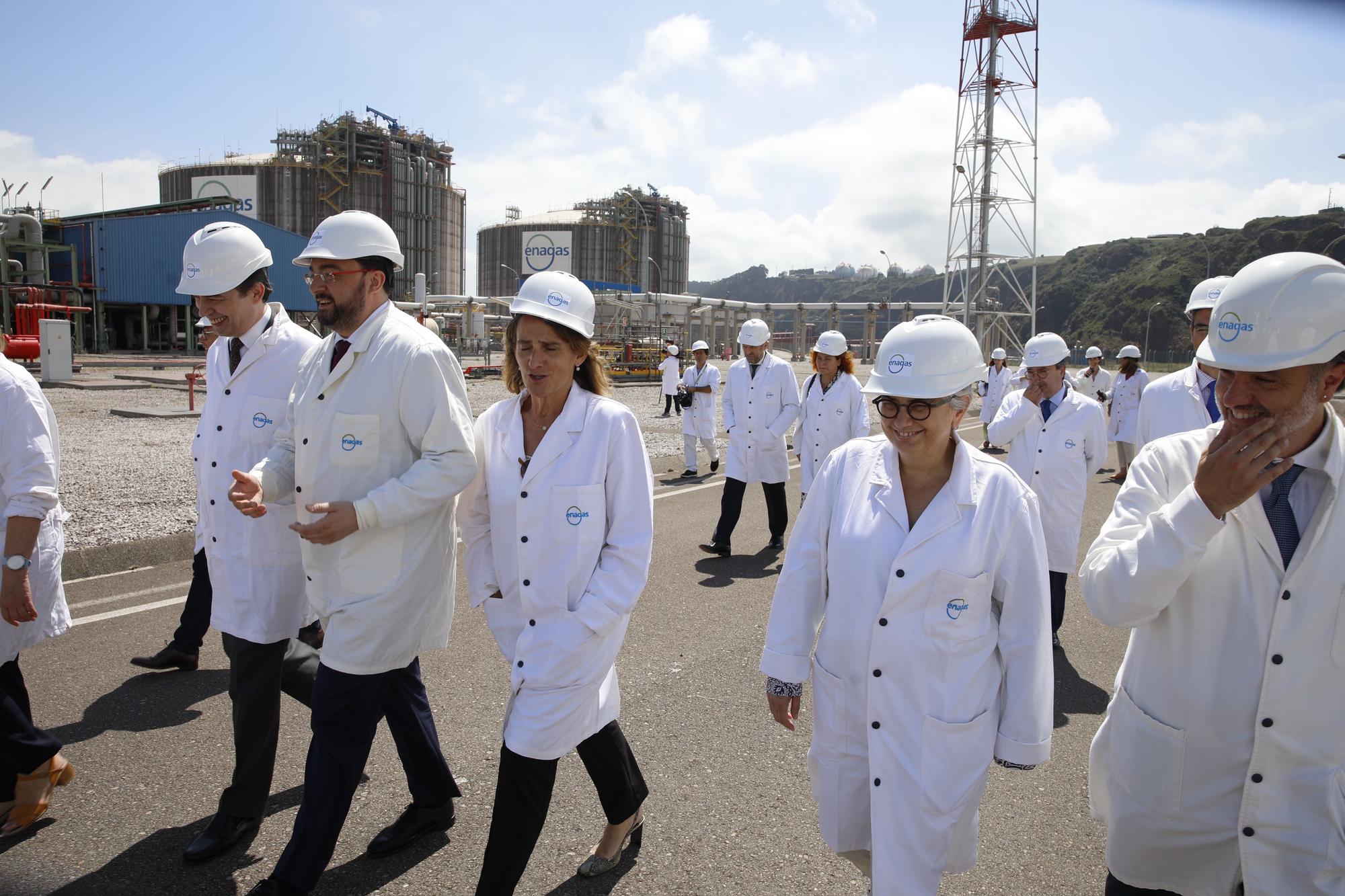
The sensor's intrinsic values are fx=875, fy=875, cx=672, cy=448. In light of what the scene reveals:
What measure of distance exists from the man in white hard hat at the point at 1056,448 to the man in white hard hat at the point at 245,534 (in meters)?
4.41

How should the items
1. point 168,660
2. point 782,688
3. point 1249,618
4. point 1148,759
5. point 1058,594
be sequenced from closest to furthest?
point 1249,618 < point 1148,759 < point 782,688 < point 168,660 < point 1058,594

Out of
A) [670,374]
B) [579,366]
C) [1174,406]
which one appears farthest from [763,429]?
[670,374]

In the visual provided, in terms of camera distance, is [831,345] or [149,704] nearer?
[149,704]

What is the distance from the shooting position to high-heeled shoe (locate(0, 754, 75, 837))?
3338 millimetres

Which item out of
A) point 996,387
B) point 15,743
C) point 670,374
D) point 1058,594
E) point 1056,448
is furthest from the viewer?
point 670,374

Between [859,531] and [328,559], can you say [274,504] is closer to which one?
[328,559]

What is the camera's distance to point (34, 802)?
3.38m

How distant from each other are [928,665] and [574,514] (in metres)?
1.15

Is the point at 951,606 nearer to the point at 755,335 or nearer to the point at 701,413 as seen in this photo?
the point at 755,335

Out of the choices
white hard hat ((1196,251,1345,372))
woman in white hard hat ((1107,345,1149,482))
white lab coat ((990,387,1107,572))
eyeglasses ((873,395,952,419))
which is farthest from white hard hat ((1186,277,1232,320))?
woman in white hard hat ((1107,345,1149,482))

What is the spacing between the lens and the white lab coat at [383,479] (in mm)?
2924

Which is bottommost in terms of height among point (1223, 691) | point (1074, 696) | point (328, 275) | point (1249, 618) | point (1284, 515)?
point (1074, 696)

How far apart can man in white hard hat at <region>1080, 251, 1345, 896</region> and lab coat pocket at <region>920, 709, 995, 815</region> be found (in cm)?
35

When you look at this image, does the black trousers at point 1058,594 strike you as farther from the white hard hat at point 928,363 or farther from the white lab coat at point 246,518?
the white lab coat at point 246,518
